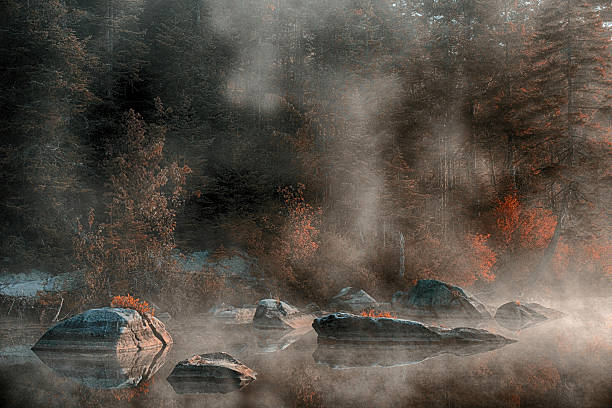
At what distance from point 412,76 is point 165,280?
811 inches

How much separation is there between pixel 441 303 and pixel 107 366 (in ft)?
41.9

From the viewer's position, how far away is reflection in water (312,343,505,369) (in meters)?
11.6

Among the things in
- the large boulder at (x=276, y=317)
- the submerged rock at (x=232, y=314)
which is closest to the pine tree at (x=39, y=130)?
the submerged rock at (x=232, y=314)

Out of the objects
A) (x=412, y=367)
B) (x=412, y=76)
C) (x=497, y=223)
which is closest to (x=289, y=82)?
(x=412, y=76)

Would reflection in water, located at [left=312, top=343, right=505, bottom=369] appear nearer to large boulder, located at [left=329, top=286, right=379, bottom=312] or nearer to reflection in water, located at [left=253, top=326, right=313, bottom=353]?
reflection in water, located at [left=253, top=326, right=313, bottom=353]

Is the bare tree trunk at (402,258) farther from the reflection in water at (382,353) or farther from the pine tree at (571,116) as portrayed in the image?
the reflection in water at (382,353)

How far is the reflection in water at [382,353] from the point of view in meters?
11.6

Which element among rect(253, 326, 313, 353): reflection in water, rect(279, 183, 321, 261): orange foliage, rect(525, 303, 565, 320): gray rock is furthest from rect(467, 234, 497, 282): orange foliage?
rect(253, 326, 313, 353): reflection in water

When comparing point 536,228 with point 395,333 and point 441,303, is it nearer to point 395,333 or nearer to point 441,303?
point 441,303

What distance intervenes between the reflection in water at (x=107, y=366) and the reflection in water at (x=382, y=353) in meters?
3.63

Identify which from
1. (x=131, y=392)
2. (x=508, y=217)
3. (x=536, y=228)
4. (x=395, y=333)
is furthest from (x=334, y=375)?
(x=536, y=228)

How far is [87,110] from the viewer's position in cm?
2708

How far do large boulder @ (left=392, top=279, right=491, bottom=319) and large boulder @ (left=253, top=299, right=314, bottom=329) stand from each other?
4.39 m

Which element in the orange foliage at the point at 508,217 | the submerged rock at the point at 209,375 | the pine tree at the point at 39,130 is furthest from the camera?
the orange foliage at the point at 508,217
